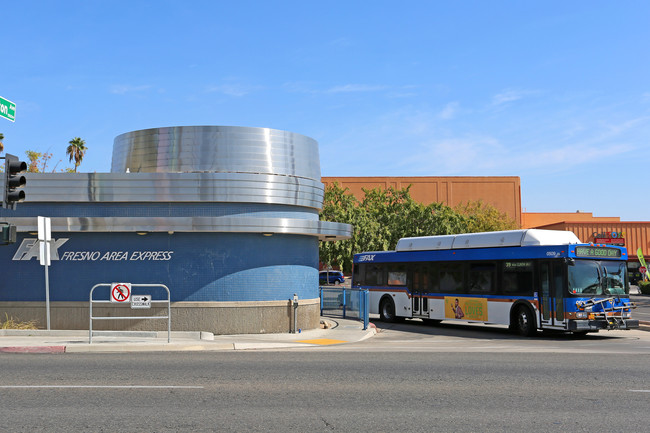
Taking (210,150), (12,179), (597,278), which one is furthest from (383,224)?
(12,179)

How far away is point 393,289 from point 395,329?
2.84 metres

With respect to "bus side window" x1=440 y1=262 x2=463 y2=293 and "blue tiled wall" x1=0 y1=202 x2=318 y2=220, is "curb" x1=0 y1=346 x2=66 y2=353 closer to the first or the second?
"blue tiled wall" x1=0 y1=202 x2=318 y2=220

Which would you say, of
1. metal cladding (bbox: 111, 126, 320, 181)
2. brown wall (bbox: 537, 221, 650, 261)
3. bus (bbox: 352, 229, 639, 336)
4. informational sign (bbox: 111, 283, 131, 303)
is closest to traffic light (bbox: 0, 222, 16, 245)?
informational sign (bbox: 111, 283, 131, 303)

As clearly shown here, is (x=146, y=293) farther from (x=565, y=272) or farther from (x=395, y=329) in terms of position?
(x=565, y=272)

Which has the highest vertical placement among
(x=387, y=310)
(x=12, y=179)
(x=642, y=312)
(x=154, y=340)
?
(x=12, y=179)

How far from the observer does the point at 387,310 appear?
27578 mm

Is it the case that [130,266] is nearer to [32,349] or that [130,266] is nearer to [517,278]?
[32,349]

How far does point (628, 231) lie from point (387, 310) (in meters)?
53.8

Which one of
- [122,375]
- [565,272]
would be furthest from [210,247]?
[565,272]

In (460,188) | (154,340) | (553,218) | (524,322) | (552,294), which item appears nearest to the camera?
(154,340)

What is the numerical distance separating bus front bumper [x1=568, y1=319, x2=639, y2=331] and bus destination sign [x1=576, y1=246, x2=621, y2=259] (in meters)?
1.97

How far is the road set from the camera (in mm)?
7754

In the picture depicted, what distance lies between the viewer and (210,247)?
19438 mm

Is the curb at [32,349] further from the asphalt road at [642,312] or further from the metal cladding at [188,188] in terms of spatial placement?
the asphalt road at [642,312]
